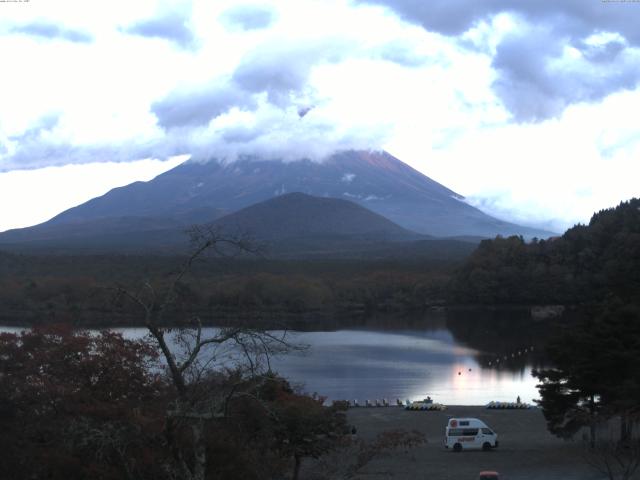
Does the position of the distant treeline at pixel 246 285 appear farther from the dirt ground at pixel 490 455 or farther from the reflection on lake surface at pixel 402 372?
the dirt ground at pixel 490 455

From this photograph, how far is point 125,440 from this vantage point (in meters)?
6.25

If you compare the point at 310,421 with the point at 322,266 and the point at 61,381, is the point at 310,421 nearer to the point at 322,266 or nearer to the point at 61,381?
the point at 61,381

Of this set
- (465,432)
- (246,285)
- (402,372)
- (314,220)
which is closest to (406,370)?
(402,372)

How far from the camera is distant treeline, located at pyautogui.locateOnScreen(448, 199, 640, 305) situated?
54812mm

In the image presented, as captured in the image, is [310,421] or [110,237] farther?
[110,237]

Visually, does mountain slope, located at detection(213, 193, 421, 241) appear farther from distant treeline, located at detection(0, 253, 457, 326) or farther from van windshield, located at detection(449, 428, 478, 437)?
van windshield, located at detection(449, 428, 478, 437)

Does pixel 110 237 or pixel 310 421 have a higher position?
pixel 110 237

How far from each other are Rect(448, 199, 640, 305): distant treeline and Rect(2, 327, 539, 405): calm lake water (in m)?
15.3

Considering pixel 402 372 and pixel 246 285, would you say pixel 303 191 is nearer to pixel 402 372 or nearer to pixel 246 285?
pixel 246 285

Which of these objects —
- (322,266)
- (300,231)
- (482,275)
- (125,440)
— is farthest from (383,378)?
(300,231)

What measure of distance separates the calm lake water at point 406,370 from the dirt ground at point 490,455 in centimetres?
322

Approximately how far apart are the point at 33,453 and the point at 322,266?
72.0 meters

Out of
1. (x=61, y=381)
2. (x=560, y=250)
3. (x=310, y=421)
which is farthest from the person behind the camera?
(x=560, y=250)

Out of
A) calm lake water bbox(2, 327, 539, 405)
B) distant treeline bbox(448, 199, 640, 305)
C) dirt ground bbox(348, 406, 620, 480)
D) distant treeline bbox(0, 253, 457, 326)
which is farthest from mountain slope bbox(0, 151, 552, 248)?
dirt ground bbox(348, 406, 620, 480)
